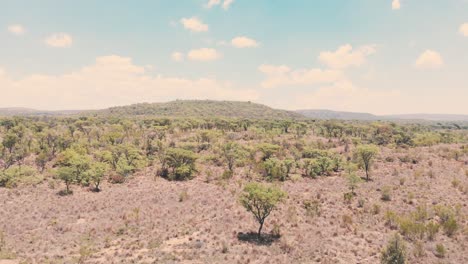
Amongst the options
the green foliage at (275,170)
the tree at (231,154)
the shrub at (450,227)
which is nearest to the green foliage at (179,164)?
the tree at (231,154)

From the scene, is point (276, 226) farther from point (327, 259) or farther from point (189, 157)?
point (189, 157)

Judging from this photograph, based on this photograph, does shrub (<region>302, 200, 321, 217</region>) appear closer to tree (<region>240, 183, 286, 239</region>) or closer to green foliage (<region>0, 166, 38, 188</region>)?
tree (<region>240, 183, 286, 239</region>)

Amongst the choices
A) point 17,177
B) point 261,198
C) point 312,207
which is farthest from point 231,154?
point 17,177

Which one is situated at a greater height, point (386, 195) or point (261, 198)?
point (261, 198)

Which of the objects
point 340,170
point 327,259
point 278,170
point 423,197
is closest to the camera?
point 327,259

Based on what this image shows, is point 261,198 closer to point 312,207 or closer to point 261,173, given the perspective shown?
point 312,207

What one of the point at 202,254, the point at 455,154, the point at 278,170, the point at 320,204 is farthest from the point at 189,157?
the point at 455,154

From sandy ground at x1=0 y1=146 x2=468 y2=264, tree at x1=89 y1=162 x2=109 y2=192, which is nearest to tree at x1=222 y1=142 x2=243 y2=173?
sandy ground at x1=0 y1=146 x2=468 y2=264

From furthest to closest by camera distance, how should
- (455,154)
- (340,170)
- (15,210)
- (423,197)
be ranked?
(455,154)
(340,170)
(423,197)
(15,210)

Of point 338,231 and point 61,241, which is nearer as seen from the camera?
point 61,241

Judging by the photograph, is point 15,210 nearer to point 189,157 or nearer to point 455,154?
point 189,157

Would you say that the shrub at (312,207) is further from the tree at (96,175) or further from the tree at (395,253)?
the tree at (96,175)
